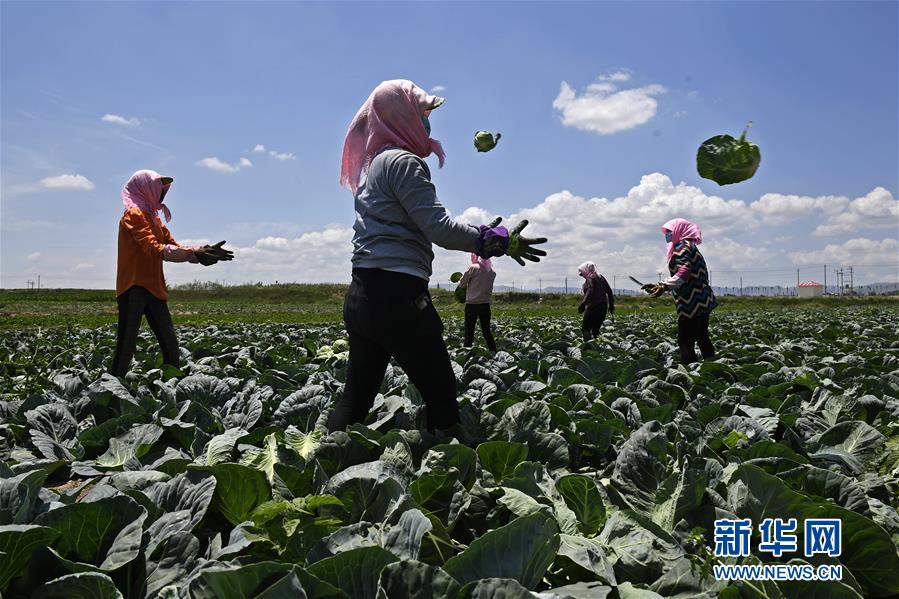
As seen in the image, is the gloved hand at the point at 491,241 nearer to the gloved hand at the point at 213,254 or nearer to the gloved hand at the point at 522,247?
the gloved hand at the point at 522,247

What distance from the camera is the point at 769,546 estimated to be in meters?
2.05

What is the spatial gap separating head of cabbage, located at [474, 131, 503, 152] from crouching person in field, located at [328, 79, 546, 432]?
4.68 ft

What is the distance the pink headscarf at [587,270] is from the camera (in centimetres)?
1021

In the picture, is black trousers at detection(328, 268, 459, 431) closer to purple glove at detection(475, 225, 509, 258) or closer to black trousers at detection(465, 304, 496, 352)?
purple glove at detection(475, 225, 509, 258)

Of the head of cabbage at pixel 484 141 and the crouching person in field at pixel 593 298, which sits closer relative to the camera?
the head of cabbage at pixel 484 141

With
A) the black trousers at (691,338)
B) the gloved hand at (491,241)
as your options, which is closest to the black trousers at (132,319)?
the gloved hand at (491,241)

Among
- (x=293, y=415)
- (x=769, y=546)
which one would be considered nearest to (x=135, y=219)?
(x=293, y=415)

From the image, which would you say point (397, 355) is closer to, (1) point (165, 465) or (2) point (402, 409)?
(2) point (402, 409)

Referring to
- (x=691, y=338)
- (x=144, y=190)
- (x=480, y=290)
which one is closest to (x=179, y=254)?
(x=144, y=190)

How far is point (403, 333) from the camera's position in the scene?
2.83 m

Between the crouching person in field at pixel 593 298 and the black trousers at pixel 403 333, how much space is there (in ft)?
23.6

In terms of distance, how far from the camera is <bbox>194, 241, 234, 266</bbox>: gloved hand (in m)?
4.82

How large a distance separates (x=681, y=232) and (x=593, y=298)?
3472mm

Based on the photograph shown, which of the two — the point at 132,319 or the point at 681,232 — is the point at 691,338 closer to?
the point at 681,232
